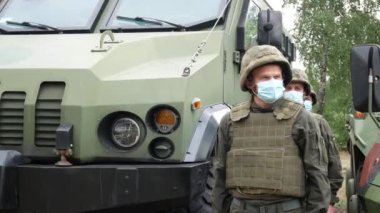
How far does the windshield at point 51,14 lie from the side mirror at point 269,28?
131 centimetres

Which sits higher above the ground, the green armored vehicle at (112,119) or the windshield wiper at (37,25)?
the windshield wiper at (37,25)

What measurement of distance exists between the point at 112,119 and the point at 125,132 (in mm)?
120

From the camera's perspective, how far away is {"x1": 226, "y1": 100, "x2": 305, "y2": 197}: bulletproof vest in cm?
314

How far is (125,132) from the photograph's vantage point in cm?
414

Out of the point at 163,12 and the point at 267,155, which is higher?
the point at 163,12

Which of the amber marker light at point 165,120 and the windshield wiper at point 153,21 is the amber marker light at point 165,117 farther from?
the windshield wiper at point 153,21

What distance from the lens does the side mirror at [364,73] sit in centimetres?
353

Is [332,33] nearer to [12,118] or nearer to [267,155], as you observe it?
[12,118]

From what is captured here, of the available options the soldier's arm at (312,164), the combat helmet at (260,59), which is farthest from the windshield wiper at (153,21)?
the soldier's arm at (312,164)

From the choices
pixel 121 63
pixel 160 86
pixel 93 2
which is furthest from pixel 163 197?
pixel 93 2

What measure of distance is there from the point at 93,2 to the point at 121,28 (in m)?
0.52

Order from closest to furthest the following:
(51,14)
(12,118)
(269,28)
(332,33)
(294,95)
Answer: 1. (12,118)
2. (294,95)
3. (269,28)
4. (51,14)
5. (332,33)

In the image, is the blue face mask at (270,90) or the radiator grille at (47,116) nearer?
the blue face mask at (270,90)

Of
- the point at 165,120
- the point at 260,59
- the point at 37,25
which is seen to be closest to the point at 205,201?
the point at 165,120
